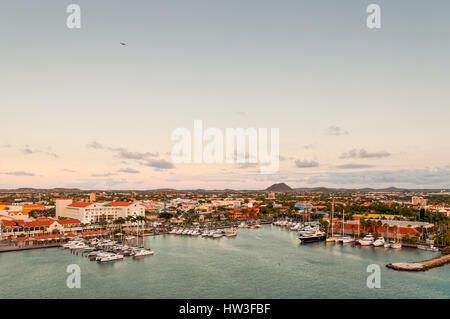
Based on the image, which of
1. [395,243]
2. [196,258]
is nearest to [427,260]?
[395,243]

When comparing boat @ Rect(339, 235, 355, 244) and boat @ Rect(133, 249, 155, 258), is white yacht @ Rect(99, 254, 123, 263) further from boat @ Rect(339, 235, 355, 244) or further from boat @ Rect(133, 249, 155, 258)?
boat @ Rect(339, 235, 355, 244)

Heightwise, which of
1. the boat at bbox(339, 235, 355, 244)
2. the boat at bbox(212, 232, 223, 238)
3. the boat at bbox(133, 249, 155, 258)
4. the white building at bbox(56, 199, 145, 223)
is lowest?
the boat at bbox(212, 232, 223, 238)

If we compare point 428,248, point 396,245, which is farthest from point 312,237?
point 428,248

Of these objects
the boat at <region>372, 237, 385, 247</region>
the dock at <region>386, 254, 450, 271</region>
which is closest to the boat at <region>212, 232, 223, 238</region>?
the boat at <region>372, 237, 385, 247</region>

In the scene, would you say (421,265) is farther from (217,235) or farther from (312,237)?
(217,235)

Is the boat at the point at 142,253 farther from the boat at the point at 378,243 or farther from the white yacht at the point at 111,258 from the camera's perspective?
the boat at the point at 378,243
